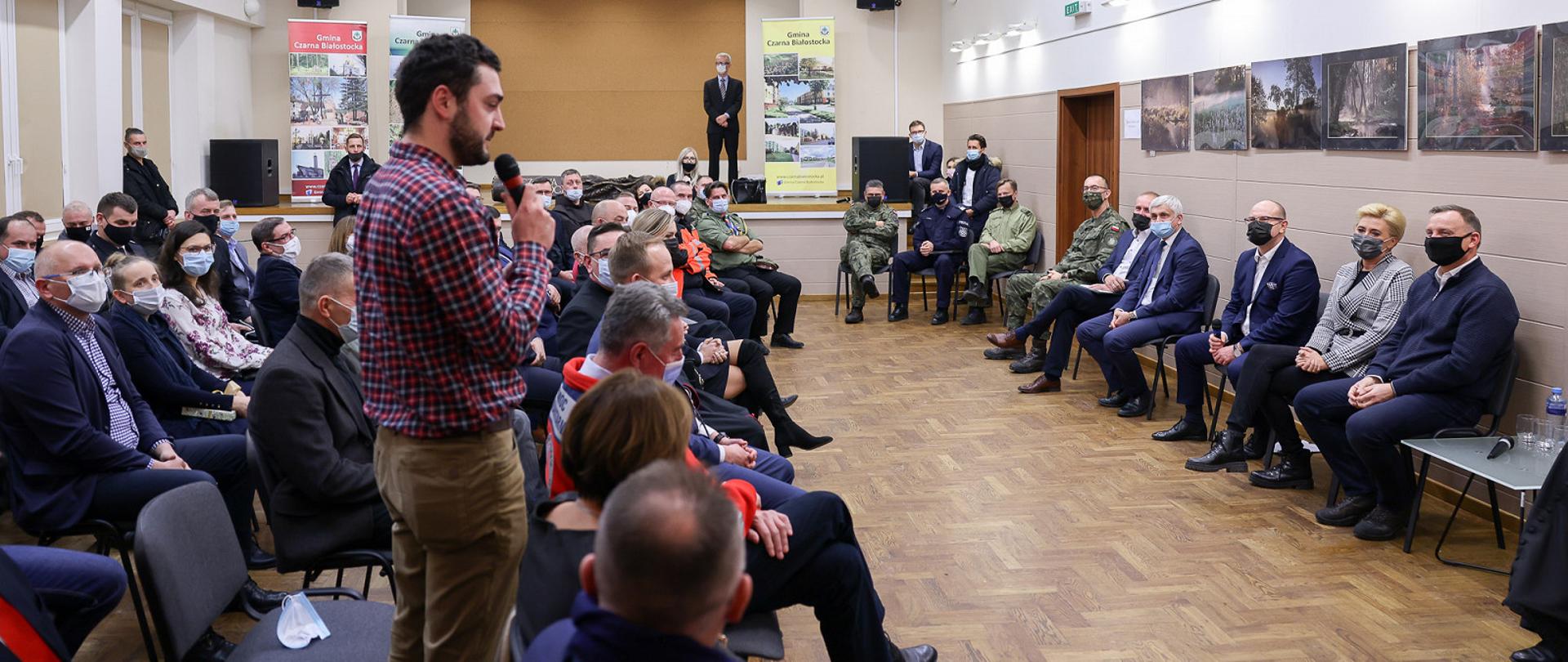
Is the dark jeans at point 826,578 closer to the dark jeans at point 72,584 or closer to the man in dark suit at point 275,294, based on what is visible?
the dark jeans at point 72,584

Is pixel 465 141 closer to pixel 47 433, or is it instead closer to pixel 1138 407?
pixel 47 433

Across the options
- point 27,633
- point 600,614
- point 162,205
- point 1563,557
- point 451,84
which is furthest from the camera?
point 162,205

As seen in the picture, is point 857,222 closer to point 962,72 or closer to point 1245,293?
point 962,72

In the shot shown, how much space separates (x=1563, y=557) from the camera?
12.2 feet

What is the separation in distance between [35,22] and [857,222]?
6939 millimetres

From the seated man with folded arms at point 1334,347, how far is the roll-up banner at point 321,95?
1057 cm

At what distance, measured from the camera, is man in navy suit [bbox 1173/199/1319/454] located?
621 cm

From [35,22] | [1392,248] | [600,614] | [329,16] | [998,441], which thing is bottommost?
[998,441]

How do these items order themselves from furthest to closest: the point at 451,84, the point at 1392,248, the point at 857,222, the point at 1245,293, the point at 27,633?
1. the point at 857,222
2. the point at 1245,293
3. the point at 1392,248
4. the point at 27,633
5. the point at 451,84

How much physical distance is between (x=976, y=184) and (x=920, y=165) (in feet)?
4.61

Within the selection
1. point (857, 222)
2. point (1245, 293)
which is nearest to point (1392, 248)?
point (1245, 293)

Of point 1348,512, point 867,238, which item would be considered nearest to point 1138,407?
point 1348,512

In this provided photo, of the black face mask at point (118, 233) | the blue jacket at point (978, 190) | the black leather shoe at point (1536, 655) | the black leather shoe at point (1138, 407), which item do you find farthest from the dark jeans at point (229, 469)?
the blue jacket at point (978, 190)

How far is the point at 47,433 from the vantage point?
12.1 feet
